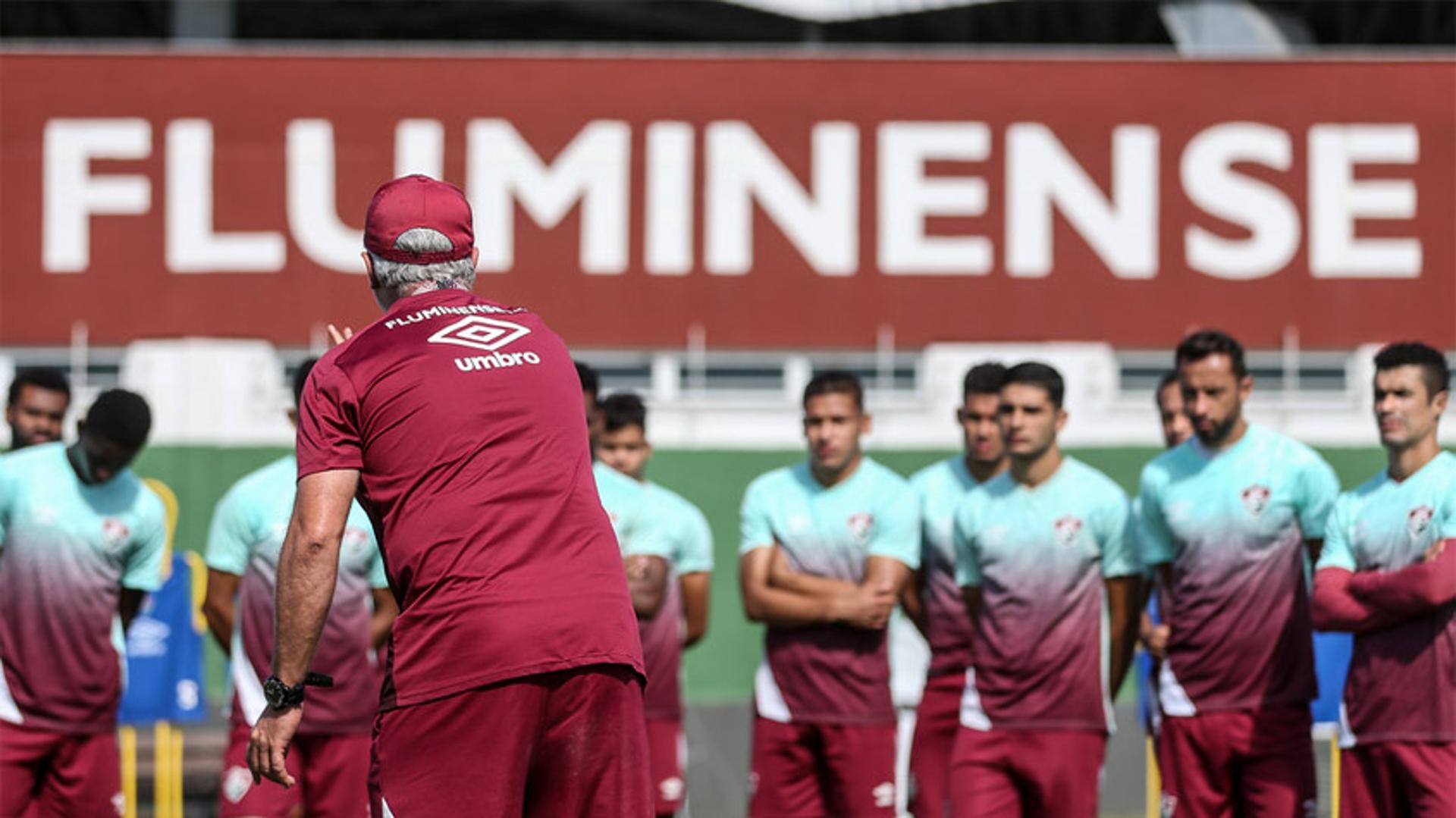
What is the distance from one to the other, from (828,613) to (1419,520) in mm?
Result: 2509

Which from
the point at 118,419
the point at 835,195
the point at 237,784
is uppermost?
the point at 835,195

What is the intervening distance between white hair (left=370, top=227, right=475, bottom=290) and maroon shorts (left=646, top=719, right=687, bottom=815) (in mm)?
4942

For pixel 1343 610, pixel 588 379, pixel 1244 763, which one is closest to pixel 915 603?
pixel 588 379

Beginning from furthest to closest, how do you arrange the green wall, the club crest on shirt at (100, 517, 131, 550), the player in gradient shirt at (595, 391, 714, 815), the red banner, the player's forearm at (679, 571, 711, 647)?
the red banner
the green wall
the player's forearm at (679, 571, 711, 647)
the player in gradient shirt at (595, 391, 714, 815)
the club crest on shirt at (100, 517, 131, 550)

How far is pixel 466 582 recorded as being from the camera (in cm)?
475

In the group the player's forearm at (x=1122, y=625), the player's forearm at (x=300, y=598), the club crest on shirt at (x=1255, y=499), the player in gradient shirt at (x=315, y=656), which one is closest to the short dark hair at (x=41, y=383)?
the player in gradient shirt at (x=315, y=656)

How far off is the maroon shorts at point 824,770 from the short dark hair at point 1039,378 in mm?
1686

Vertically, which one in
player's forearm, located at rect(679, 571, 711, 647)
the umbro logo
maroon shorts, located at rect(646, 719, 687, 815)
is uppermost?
the umbro logo

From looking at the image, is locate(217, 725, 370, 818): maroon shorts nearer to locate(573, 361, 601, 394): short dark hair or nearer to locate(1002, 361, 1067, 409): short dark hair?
locate(573, 361, 601, 394): short dark hair

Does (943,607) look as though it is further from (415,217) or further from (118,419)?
(415,217)

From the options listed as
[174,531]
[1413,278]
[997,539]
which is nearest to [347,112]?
[174,531]

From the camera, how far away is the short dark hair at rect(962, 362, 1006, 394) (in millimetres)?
9328

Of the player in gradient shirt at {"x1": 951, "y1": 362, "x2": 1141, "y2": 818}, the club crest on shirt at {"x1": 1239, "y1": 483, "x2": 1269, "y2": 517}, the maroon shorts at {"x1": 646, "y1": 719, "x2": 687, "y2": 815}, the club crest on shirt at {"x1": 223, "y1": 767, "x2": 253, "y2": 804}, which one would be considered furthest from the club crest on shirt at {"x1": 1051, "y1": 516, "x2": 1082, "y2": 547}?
the club crest on shirt at {"x1": 223, "y1": 767, "x2": 253, "y2": 804}

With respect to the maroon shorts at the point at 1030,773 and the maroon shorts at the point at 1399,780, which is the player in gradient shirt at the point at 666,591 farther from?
the maroon shorts at the point at 1399,780
